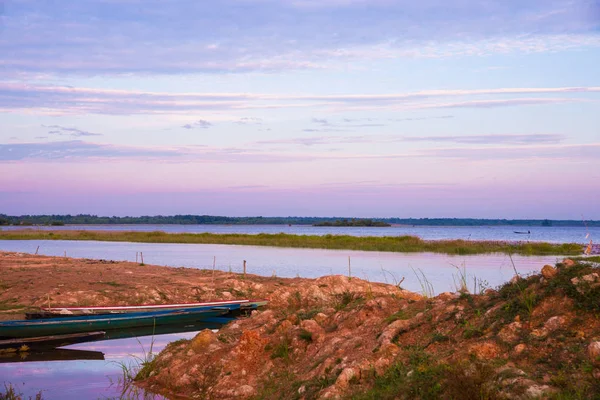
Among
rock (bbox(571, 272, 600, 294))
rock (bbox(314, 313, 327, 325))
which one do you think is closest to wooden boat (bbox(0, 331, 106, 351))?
rock (bbox(314, 313, 327, 325))

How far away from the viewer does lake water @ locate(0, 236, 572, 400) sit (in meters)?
11.9

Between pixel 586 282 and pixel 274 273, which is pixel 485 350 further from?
pixel 274 273

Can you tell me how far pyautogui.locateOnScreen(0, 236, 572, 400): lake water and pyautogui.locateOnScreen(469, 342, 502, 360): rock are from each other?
4176 mm

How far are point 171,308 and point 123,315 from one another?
2.23 m

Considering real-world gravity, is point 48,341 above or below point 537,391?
Answer: below

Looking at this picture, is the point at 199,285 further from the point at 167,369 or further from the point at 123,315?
the point at 167,369

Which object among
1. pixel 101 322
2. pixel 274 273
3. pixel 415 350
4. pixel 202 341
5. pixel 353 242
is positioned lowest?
pixel 101 322

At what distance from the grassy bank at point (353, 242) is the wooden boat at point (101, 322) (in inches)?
799

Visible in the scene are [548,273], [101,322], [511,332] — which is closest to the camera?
[511,332]

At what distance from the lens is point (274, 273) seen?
28984mm

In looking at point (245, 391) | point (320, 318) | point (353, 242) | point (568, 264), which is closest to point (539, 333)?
point (568, 264)

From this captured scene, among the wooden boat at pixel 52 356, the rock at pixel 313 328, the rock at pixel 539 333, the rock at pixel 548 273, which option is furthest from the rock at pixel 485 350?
the wooden boat at pixel 52 356

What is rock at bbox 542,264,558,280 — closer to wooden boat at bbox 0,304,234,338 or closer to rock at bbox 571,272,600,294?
rock at bbox 571,272,600,294

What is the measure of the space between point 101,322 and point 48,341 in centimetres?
189
